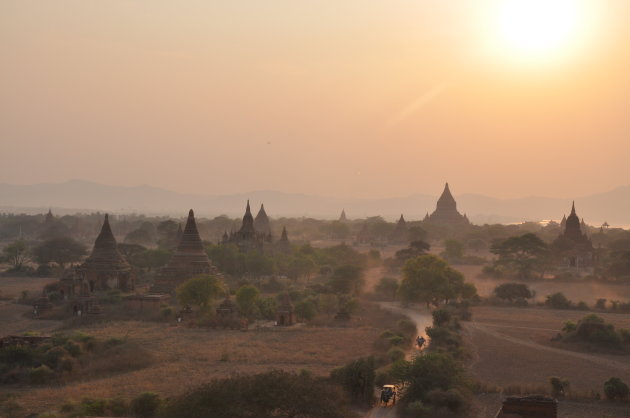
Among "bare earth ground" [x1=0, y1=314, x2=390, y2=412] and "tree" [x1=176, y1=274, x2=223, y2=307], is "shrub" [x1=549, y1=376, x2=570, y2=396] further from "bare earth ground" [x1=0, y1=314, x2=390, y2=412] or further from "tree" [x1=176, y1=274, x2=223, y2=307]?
"tree" [x1=176, y1=274, x2=223, y2=307]

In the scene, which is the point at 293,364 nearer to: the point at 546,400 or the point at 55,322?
the point at 546,400

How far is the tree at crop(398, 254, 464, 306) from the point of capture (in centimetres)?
4503

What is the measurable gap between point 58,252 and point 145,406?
50.7 meters

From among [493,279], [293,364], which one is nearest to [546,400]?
[293,364]

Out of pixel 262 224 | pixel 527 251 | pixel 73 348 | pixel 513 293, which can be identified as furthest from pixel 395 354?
pixel 262 224

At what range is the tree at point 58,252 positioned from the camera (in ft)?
218

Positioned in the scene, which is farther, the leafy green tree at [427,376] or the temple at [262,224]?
the temple at [262,224]

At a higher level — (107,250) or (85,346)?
(107,250)

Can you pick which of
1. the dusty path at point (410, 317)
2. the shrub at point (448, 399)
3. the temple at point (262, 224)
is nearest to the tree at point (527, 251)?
the dusty path at point (410, 317)

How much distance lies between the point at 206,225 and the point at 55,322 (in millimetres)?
109283

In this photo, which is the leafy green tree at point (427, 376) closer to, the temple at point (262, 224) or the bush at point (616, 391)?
the bush at point (616, 391)

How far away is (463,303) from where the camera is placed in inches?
1736

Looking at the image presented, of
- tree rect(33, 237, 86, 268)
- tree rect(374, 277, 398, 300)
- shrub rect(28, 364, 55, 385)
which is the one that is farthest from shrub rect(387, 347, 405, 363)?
tree rect(33, 237, 86, 268)

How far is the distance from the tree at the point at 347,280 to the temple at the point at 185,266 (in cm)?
911
